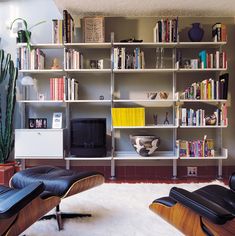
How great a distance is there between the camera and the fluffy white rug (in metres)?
2.12

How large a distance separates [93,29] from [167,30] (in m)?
0.98

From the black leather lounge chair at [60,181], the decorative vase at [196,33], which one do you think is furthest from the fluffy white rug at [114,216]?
the decorative vase at [196,33]

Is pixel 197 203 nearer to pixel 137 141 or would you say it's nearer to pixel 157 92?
pixel 137 141

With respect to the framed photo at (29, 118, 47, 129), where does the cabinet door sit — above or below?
below

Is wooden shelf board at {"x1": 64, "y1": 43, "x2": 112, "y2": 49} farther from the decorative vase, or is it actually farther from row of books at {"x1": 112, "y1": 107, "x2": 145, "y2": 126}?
the decorative vase

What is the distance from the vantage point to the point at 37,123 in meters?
4.11

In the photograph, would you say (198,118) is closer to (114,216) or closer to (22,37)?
(114,216)

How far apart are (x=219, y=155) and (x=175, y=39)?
5.38ft

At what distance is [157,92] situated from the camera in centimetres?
429

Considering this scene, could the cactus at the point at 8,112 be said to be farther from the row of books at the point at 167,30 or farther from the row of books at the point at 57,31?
the row of books at the point at 167,30

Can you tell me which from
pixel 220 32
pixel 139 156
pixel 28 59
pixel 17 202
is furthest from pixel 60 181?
pixel 220 32

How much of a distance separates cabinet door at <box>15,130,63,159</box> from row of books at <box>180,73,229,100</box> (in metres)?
1.79

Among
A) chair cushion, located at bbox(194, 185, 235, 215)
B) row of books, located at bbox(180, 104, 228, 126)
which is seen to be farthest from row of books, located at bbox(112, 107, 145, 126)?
chair cushion, located at bbox(194, 185, 235, 215)

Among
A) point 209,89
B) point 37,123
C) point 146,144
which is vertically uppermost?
point 209,89
